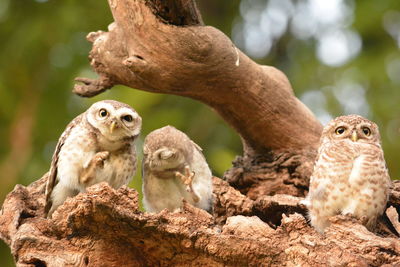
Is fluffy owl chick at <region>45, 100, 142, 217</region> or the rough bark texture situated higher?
fluffy owl chick at <region>45, 100, 142, 217</region>

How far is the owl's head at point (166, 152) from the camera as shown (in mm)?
4949

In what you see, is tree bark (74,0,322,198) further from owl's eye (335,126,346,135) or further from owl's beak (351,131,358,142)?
owl's beak (351,131,358,142)

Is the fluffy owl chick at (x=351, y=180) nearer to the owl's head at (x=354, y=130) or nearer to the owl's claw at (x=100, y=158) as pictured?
the owl's head at (x=354, y=130)

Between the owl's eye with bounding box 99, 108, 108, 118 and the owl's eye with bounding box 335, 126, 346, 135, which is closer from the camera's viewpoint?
the owl's eye with bounding box 99, 108, 108, 118

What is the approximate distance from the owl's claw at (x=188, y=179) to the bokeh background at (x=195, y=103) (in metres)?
1.60

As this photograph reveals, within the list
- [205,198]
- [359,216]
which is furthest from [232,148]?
[359,216]

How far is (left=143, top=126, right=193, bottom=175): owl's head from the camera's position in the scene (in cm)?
495

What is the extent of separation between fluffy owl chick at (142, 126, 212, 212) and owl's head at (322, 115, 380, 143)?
864mm

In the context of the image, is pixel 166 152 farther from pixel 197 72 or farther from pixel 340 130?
pixel 340 130

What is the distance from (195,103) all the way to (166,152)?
419 centimetres

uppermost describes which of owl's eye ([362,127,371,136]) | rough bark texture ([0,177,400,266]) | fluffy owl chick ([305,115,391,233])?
owl's eye ([362,127,371,136])

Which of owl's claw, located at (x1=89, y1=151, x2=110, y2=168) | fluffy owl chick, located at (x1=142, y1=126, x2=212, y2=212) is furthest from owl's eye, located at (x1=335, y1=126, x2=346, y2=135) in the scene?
owl's claw, located at (x1=89, y1=151, x2=110, y2=168)

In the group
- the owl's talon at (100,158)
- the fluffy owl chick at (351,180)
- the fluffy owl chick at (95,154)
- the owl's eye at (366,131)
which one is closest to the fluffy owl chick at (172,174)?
the fluffy owl chick at (95,154)

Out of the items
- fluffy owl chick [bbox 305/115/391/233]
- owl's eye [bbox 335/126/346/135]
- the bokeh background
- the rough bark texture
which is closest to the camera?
the rough bark texture
